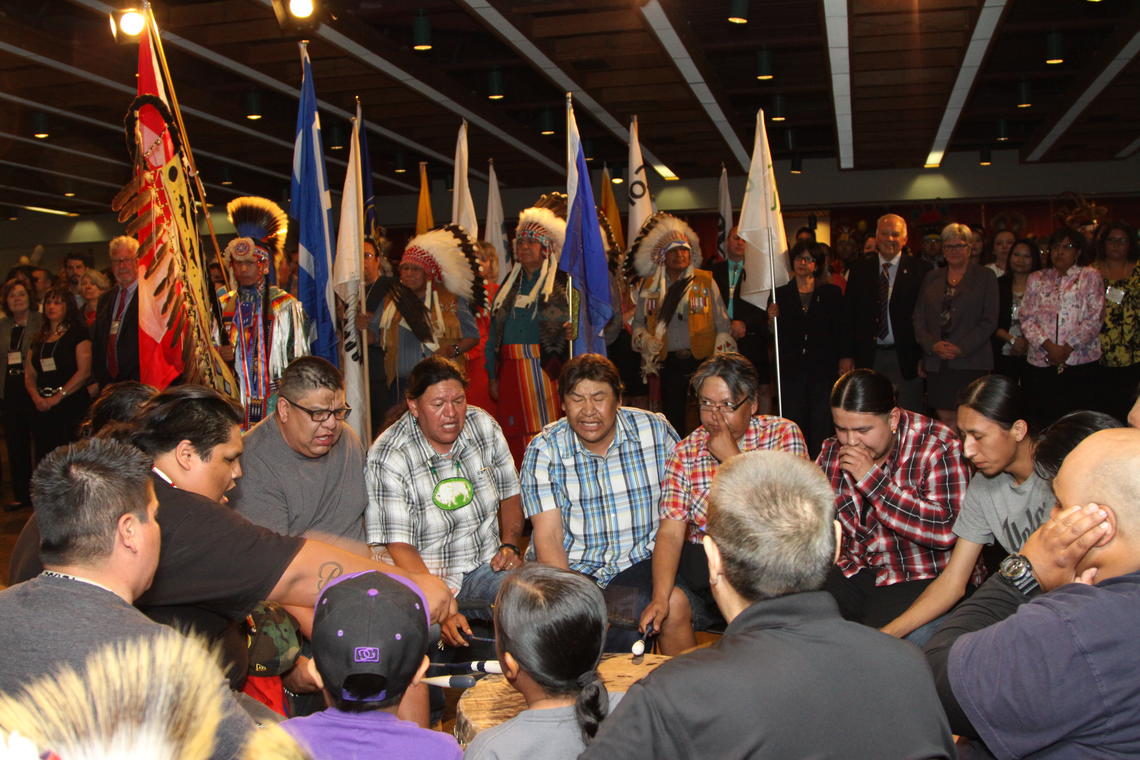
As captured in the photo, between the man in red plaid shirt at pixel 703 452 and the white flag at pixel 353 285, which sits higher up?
the white flag at pixel 353 285

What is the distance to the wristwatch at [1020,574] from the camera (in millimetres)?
1960

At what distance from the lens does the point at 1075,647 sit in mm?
1536

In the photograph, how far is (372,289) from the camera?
6.59 metres

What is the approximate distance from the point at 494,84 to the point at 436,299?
334cm

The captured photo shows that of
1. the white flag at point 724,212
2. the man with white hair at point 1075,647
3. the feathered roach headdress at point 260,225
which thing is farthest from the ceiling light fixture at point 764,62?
the man with white hair at point 1075,647

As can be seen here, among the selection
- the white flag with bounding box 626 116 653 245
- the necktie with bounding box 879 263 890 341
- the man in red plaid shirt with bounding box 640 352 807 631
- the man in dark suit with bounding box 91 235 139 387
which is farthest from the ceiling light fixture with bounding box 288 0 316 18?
the necktie with bounding box 879 263 890 341

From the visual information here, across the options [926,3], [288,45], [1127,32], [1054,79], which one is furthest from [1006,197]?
[288,45]

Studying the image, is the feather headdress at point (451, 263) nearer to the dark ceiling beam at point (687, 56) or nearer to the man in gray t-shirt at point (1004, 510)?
the dark ceiling beam at point (687, 56)

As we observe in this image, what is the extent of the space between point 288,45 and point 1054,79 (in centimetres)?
689

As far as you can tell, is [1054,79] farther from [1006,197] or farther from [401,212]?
[401,212]

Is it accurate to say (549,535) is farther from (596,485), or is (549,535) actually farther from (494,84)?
(494,84)

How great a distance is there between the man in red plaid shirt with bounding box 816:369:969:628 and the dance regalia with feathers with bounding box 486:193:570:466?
3.31 metres

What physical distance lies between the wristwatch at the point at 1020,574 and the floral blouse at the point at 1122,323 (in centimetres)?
453

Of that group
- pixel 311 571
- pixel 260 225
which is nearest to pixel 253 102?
pixel 260 225
